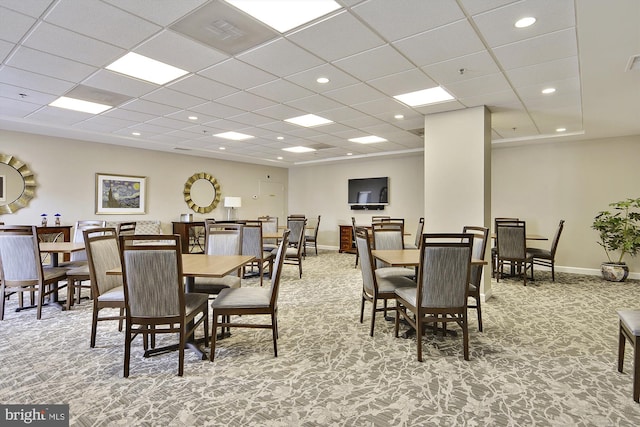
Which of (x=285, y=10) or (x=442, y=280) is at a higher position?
(x=285, y=10)

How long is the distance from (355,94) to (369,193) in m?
5.48

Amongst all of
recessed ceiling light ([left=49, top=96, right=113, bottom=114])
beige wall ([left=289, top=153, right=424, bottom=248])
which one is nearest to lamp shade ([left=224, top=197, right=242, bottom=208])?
beige wall ([left=289, top=153, right=424, bottom=248])

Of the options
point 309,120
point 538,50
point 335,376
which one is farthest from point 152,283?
point 309,120

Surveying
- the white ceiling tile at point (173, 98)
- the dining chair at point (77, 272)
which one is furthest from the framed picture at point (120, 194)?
the white ceiling tile at point (173, 98)

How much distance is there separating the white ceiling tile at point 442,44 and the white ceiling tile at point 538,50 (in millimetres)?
289

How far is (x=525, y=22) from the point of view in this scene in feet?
8.41

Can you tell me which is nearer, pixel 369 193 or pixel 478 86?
pixel 478 86

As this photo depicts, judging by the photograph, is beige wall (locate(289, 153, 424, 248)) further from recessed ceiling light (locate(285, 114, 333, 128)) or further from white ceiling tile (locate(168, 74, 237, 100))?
white ceiling tile (locate(168, 74, 237, 100))

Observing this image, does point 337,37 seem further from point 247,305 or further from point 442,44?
point 247,305

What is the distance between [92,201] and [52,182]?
785mm

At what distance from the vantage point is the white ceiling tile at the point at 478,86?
369cm

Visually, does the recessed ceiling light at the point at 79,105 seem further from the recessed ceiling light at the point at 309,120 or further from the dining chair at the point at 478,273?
the dining chair at the point at 478,273

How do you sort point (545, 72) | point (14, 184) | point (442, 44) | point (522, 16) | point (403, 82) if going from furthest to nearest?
point (14, 184) → point (403, 82) → point (545, 72) → point (442, 44) → point (522, 16)

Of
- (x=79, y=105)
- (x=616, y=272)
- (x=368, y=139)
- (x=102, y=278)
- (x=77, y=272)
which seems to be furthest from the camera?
(x=368, y=139)
